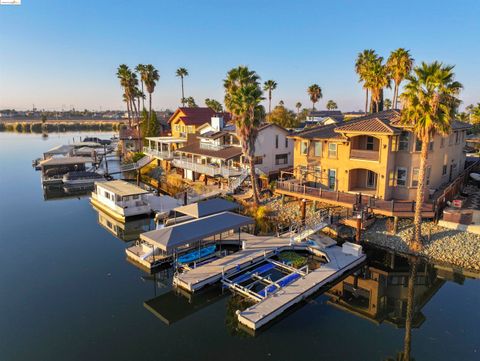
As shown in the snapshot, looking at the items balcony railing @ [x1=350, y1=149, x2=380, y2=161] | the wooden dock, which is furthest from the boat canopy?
balcony railing @ [x1=350, y1=149, x2=380, y2=161]

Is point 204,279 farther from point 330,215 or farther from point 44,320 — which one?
point 330,215

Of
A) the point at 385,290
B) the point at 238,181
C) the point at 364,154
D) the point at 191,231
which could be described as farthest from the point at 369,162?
the point at 191,231

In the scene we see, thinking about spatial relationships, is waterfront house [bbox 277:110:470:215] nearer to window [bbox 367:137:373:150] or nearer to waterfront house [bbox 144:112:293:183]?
window [bbox 367:137:373:150]

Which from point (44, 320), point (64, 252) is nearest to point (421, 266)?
point (44, 320)

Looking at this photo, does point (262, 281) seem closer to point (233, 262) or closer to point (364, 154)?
point (233, 262)

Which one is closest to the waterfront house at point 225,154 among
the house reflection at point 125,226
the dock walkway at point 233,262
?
the house reflection at point 125,226
